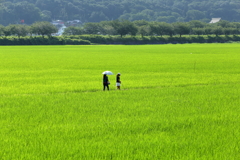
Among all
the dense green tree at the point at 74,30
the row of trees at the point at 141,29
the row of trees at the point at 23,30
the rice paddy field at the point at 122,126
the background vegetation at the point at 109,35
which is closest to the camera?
the rice paddy field at the point at 122,126

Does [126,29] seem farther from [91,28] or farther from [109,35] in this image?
[91,28]

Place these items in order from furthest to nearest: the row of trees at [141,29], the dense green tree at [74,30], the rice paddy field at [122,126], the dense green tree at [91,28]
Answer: the dense green tree at [91,28] < the dense green tree at [74,30] < the row of trees at [141,29] < the rice paddy field at [122,126]

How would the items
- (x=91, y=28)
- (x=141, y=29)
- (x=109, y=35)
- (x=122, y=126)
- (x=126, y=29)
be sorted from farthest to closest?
(x=91, y=28) → (x=141, y=29) → (x=126, y=29) → (x=109, y=35) → (x=122, y=126)

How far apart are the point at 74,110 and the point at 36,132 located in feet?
8.92

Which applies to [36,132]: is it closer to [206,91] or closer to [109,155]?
[109,155]

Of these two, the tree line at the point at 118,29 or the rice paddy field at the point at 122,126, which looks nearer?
the rice paddy field at the point at 122,126

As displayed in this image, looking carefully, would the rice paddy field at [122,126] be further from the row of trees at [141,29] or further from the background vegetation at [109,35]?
the row of trees at [141,29]

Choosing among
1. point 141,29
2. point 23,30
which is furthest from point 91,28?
point 23,30

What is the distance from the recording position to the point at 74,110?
402 inches

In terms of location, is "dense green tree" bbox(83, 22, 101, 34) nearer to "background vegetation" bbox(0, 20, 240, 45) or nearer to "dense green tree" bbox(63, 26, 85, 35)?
"background vegetation" bbox(0, 20, 240, 45)

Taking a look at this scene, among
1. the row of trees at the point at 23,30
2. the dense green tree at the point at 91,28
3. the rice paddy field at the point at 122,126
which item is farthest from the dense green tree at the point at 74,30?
the rice paddy field at the point at 122,126

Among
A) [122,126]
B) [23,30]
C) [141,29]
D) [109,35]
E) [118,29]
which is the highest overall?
[23,30]

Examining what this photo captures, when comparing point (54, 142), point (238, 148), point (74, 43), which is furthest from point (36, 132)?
point (74, 43)

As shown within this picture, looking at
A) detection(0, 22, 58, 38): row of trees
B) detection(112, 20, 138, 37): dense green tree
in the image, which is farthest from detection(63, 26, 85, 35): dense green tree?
detection(0, 22, 58, 38): row of trees
